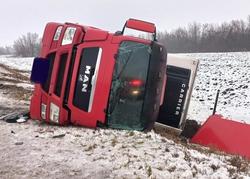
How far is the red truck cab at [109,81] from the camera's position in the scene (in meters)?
5.90

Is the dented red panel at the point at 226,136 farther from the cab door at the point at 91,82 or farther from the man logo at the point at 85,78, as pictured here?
the man logo at the point at 85,78

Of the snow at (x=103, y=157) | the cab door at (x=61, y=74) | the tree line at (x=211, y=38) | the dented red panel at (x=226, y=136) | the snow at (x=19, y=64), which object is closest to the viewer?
the snow at (x=103, y=157)

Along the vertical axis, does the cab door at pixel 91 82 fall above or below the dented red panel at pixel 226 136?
above

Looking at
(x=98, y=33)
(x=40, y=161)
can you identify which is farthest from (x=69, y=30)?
(x=40, y=161)

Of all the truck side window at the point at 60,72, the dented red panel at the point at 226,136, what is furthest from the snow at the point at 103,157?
the dented red panel at the point at 226,136

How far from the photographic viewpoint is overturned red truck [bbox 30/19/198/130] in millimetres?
5898

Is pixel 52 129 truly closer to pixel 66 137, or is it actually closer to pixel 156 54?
pixel 66 137

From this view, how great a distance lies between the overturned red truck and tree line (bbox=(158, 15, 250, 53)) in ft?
155

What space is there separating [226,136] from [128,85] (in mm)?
2289

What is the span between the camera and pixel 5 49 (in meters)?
154

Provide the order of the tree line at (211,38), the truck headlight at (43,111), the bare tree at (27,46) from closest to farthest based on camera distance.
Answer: the truck headlight at (43,111), the tree line at (211,38), the bare tree at (27,46)

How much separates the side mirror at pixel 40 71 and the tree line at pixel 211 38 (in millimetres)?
46989

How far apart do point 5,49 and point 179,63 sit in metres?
154

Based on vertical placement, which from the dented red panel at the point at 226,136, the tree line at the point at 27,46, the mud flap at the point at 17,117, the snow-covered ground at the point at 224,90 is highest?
the dented red panel at the point at 226,136
